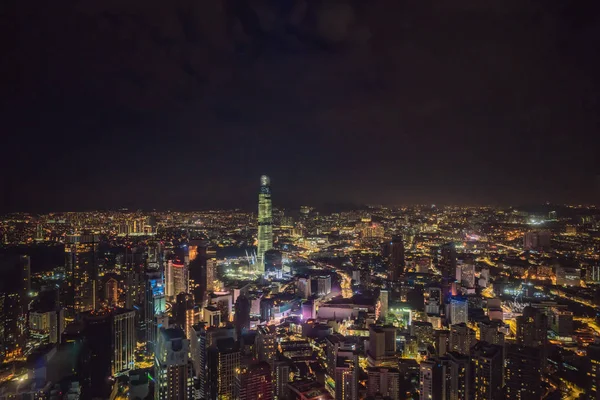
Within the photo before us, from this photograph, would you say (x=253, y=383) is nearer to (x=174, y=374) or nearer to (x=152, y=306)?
(x=174, y=374)

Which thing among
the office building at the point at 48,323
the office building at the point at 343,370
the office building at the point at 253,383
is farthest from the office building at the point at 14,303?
the office building at the point at 343,370

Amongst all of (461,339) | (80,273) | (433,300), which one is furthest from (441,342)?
(80,273)

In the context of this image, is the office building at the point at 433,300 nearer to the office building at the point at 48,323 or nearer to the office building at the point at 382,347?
the office building at the point at 382,347

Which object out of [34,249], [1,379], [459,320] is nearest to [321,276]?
[459,320]

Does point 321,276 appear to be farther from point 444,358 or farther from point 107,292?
point 444,358

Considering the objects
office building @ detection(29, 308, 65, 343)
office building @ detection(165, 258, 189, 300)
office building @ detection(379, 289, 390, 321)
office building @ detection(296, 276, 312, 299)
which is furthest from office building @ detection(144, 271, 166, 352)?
office building @ detection(379, 289, 390, 321)

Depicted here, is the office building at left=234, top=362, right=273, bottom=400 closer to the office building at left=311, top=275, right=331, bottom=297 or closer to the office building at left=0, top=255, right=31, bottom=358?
the office building at left=0, top=255, right=31, bottom=358
